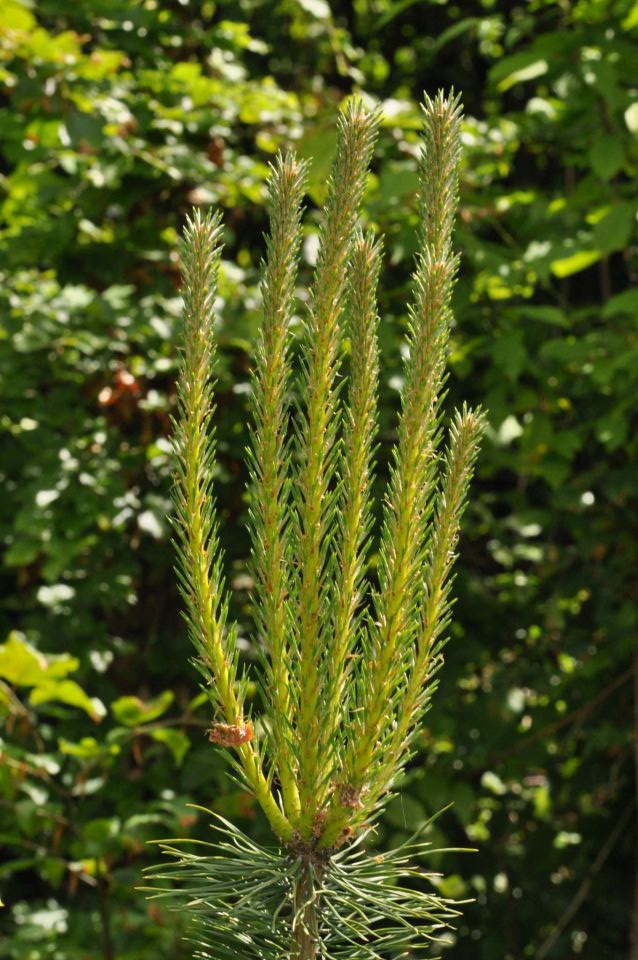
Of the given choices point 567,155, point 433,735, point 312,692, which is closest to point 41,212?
point 567,155

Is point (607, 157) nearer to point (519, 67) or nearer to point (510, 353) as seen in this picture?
point (519, 67)

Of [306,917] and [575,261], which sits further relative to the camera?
[575,261]

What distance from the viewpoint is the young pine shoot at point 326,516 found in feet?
2.38

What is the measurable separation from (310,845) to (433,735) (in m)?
1.91

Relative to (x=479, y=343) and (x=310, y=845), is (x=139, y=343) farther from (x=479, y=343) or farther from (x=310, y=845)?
(x=310, y=845)

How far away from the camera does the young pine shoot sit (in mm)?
725

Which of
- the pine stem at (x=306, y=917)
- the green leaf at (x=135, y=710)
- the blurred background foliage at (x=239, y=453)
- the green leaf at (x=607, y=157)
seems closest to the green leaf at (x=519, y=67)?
the blurred background foliage at (x=239, y=453)

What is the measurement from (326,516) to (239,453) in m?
1.81

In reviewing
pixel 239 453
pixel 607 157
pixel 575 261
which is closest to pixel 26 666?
pixel 239 453

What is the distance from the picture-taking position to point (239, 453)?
99.9 inches

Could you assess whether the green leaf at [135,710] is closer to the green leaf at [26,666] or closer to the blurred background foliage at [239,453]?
the blurred background foliage at [239,453]

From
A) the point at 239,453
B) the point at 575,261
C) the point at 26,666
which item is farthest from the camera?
the point at 239,453

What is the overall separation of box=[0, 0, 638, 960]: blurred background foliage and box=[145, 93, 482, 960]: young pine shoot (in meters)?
1.16

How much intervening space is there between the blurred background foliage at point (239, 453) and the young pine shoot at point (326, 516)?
116 centimetres
